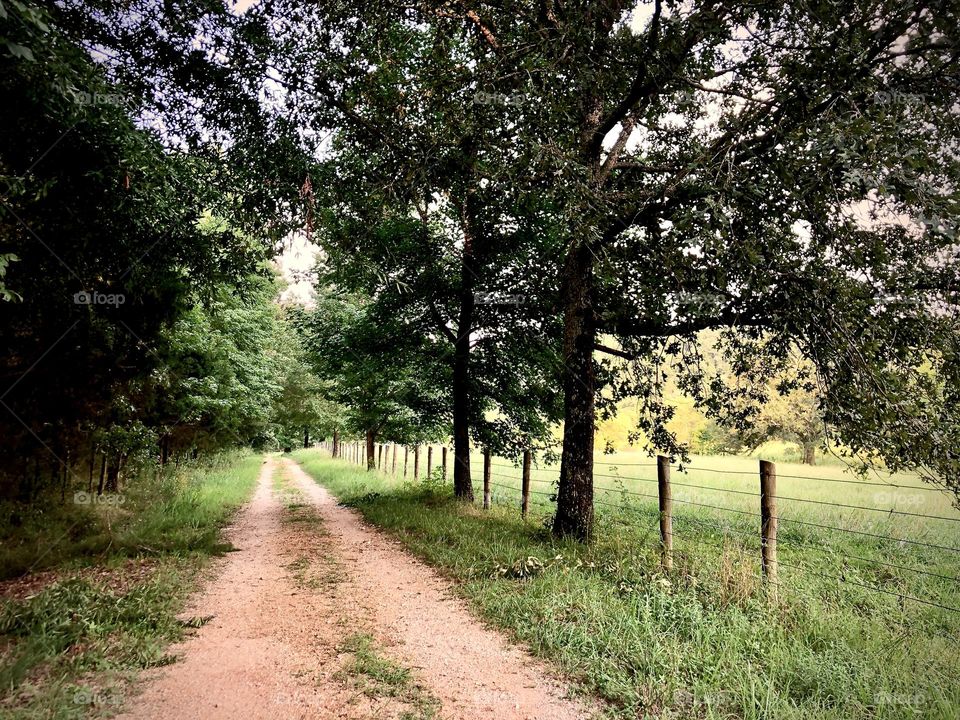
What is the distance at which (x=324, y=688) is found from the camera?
4137 mm

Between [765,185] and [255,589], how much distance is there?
7862 millimetres

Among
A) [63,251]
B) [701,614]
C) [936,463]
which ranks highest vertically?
[63,251]

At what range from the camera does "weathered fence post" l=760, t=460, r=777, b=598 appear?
5.78 m

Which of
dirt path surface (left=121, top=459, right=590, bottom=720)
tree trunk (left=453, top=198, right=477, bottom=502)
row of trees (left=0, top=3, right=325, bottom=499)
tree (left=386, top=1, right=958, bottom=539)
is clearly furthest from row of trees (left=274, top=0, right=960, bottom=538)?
tree trunk (left=453, top=198, right=477, bottom=502)

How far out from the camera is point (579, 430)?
864cm

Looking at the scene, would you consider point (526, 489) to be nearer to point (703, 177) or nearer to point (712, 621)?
point (712, 621)

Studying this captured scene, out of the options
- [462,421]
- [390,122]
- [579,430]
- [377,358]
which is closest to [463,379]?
[462,421]

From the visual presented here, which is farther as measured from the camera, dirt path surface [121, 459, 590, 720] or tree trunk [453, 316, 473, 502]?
tree trunk [453, 316, 473, 502]

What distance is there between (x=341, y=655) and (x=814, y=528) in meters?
10.8

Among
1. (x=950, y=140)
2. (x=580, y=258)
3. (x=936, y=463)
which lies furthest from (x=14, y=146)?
(x=936, y=463)

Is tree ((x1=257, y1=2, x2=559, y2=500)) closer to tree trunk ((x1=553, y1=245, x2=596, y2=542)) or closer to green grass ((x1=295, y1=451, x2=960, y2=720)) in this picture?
tree trunk ((x1=553, y1=245, x2=596, y2=542))

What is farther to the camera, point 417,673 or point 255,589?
point 255,589

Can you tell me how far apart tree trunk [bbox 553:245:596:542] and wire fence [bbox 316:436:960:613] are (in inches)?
15.4

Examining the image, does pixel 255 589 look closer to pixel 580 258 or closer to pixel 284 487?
pixel 580 258
